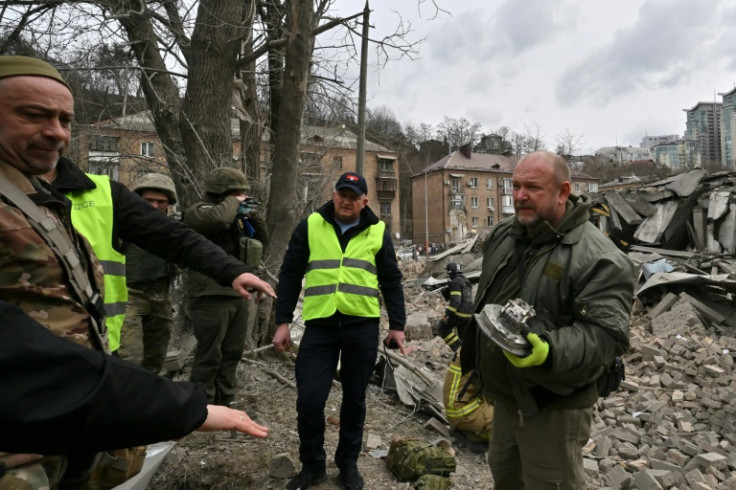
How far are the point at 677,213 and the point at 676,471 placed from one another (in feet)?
36.8

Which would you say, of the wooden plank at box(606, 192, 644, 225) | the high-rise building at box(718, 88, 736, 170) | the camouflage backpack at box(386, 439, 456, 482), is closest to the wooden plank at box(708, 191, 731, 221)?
the wooden plank at box(606, 192, 644, 225)

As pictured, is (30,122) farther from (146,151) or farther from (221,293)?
(146,151)

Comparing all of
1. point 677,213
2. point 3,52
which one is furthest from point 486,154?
point 3,52

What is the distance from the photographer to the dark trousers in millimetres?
3178

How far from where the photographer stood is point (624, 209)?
13.9m

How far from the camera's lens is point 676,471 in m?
3.90

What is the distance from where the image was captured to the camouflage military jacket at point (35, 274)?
1.27 m

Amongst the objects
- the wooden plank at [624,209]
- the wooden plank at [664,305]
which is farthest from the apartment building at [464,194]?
the wooden plank at [664,305]

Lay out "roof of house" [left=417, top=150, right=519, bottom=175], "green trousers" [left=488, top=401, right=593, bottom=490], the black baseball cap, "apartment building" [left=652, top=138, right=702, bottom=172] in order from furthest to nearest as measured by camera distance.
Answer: "apartment building" [left=652, top=138, right=702, bottom=172] → "roof of house" [left=417, top=150, right=519, bottom=175] → the black baseball cap → "green trousers" [left=488, top=401, right=593, bottom=490]

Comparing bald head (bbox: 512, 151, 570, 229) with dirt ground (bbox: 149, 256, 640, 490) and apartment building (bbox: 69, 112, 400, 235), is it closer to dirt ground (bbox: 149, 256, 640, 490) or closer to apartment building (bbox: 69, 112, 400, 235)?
dirt ground (bbox: 149, 256, 640, 490)

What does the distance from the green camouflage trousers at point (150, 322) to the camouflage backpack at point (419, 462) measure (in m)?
2.22

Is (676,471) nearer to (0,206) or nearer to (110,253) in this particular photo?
(110,253)

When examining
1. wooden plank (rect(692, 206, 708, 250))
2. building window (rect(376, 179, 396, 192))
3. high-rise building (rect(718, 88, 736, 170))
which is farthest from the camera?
high-rise building (rect(718, 88, 736, 170))

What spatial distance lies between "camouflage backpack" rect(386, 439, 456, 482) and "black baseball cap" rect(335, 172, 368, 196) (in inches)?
77.3
